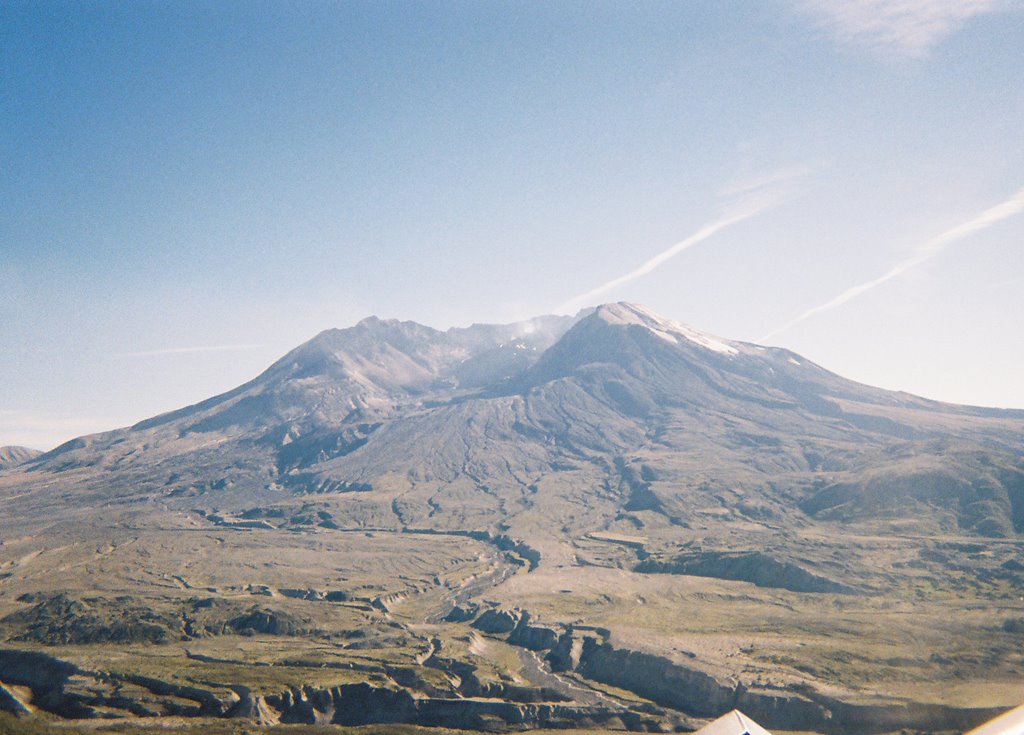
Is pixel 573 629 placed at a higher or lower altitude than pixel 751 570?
higher

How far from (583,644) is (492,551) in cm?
9330

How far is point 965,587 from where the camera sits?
129 m

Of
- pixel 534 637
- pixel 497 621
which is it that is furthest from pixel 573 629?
pixel 497 621

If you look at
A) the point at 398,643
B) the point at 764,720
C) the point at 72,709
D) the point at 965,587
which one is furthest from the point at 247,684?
the point at 965,587

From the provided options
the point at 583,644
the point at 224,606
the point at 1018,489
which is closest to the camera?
the point at 583,644

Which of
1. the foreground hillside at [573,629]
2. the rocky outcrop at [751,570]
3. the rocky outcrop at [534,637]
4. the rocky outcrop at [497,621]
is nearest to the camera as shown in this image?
the foreground hillside at [573,629]

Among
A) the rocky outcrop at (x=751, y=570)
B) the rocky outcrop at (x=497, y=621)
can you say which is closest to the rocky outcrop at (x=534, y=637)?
the rocky outcrop at (x=497, y=621)

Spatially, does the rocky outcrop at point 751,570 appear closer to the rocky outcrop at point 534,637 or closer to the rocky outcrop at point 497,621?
the rocky outcrop at point 497,621

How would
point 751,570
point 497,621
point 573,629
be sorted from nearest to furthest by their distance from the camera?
1. point 573,629
2. point 497,621
3. point 751,570

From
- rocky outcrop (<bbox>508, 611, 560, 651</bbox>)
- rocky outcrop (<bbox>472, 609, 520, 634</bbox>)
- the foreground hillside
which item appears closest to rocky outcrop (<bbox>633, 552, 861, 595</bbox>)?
the foreground hillside

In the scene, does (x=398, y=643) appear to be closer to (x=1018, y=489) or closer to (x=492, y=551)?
(x=492, y=551)

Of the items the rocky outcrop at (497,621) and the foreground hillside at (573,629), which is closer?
the foreground hillside at (573,629)

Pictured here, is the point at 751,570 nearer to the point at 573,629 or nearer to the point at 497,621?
the point at 573,629

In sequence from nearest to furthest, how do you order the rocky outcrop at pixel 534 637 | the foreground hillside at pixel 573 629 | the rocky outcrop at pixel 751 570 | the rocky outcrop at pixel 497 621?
the foreground hillside at pixel 573 629 → the rocky outcrop at pixel 534 637 → the rocky outcrop at pixel 497 621 → the rocky outcrop at pixel 751 570
